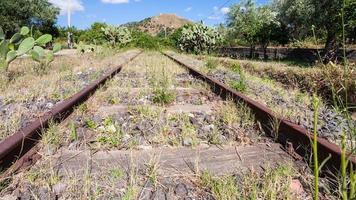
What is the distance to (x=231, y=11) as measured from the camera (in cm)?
4172

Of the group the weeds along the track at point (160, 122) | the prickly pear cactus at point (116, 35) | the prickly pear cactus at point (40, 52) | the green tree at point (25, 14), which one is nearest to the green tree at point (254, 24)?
the prickly pear cactus at point (116, 35)

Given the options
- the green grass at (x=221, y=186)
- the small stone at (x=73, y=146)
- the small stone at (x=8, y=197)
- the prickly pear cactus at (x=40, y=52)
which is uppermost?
the prickly pear cactus at (x=40, y=52)

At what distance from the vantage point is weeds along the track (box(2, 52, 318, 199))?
86.7 inches

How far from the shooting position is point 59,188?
2223mm

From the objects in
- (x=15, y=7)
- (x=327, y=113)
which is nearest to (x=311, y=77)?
(x=327, y=113)

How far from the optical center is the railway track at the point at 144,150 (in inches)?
89.4

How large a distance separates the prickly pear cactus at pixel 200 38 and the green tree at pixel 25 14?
18.3m

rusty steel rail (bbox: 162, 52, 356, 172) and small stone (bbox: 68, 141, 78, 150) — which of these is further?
small stone (bbox: 68, 141, 78, 150)

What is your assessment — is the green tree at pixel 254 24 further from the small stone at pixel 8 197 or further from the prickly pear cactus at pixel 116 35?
the small stone at pixel 8 197

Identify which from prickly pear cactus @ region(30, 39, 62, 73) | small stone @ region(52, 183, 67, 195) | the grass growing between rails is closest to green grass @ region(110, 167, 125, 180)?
small stone @ region(52, 183, 67, 195)

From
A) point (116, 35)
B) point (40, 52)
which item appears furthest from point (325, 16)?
point (116, 35)

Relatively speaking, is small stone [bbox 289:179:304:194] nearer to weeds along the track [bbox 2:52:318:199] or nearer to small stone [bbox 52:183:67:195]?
weeds along the track [bbox 2:52:318:199]

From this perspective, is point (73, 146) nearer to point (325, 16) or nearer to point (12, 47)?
point (12, 47)

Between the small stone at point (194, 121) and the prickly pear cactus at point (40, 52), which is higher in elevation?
the prickly pear cactus at point (40, 52)
